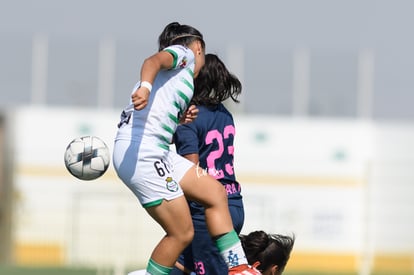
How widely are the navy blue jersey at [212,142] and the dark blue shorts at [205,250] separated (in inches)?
5.5

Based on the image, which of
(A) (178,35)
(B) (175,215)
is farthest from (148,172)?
(A) (178,35)

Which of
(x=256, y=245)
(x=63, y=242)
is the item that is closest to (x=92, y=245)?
(x=63, y=242)

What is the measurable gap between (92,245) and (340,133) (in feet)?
20.4

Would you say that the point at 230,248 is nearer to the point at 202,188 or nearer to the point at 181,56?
the point at 202,188

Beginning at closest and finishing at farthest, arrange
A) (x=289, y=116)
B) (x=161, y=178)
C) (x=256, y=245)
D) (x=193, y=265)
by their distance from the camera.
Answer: (x=161, y=178), (x=193, y=265), (x=256, y=245), (x=289, y=116)

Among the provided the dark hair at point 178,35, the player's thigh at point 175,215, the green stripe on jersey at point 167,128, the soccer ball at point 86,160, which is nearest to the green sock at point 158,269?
the player's thigh at point 175,215

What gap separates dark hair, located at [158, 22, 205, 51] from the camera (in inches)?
275

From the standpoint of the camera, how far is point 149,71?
634 centimetres

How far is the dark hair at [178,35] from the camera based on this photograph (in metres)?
6.97

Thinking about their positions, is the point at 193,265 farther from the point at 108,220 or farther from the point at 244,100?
the point at 244,100

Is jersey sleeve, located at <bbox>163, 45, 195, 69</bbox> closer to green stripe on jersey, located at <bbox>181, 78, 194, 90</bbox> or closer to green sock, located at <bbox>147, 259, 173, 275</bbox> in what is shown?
green stripe on jersey, located at <bbox>181, 78, 194, 90</bbox>

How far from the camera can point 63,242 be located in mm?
20672

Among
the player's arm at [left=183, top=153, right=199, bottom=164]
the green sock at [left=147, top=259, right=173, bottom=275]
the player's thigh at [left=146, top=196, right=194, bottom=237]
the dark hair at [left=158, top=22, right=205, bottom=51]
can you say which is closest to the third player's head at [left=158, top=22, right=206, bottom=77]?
the dark hair at [left=158, top=22, right=205, bottom=51]

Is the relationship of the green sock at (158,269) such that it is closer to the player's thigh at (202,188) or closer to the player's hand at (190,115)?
the player's thigh at (202,188)
